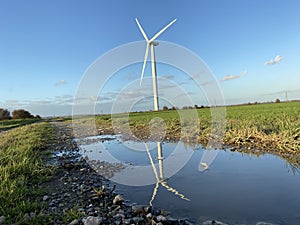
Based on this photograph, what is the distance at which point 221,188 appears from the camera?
5398 mm

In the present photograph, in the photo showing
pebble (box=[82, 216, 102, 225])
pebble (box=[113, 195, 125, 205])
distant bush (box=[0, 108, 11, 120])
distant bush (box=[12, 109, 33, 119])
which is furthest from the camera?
distant bush (box=[12, 109, 33, 119])

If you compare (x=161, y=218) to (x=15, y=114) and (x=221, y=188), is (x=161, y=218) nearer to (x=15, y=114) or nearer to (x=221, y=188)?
(x=221, y=188)

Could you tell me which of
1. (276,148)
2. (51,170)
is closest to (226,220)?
(51,170)

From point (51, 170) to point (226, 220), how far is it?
5.43 metres

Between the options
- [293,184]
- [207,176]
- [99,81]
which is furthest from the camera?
[99,81]

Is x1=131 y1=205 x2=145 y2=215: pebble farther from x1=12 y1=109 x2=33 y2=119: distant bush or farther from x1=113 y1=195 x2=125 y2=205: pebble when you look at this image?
x1=12 y1=109 x2=33 y2=119: distant bush

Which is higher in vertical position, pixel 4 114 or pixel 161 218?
pixel 4 114

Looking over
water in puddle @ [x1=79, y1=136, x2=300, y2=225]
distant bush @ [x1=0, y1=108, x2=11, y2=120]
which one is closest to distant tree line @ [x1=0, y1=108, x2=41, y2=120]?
distant bush @ [x1=0, y1=108, x2=11, y2=120]

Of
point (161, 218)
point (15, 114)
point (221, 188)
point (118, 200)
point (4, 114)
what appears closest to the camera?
point (161, 218)

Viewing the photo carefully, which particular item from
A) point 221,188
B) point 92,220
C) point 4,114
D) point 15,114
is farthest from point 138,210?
point 15,114

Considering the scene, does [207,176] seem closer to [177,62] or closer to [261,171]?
[261,171]

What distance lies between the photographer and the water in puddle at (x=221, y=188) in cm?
412

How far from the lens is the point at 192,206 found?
14.7 ft

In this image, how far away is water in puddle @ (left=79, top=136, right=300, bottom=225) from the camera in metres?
4.12
